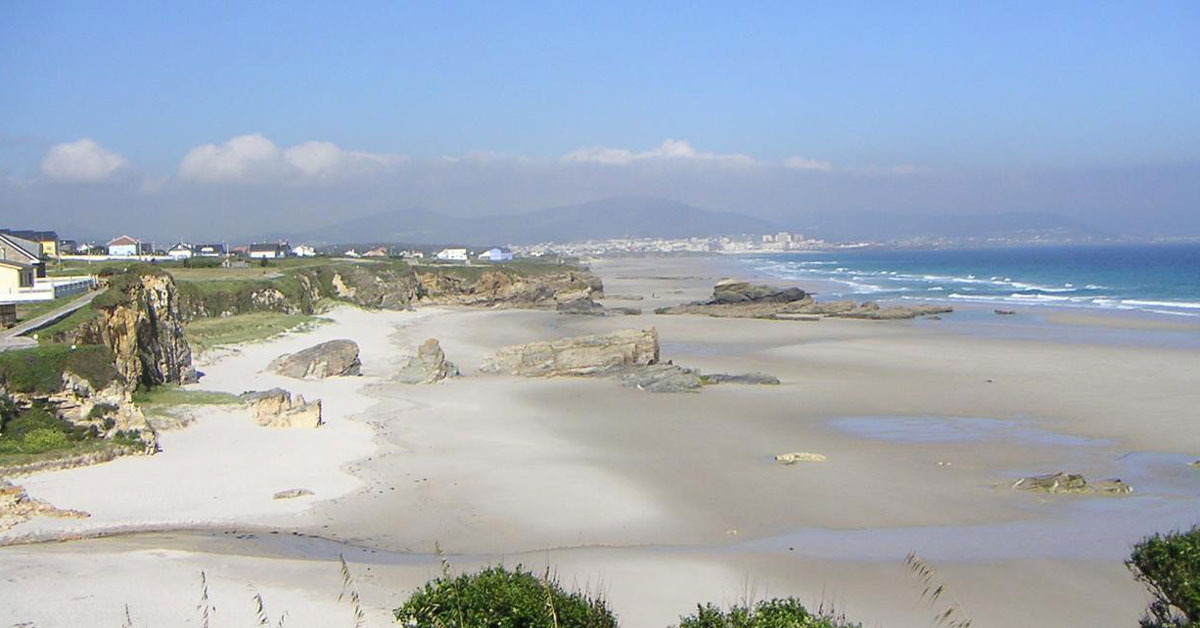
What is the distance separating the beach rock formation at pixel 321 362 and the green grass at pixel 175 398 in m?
3.76

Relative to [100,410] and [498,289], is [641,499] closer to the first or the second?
[100,410]

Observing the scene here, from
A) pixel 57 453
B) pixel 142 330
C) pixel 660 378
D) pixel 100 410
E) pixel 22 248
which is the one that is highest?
pixel 22 248

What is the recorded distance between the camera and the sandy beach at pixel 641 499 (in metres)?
11.2

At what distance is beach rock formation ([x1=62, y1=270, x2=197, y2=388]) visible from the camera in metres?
21.1

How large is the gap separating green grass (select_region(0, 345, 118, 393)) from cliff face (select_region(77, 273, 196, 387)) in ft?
7.22

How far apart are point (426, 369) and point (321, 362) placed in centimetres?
286

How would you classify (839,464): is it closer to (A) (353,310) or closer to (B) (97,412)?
(B) (97,412)

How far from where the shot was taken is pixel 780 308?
56.4 meters

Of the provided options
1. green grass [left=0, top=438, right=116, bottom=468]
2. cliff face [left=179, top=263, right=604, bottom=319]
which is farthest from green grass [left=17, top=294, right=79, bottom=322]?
cliff face [left=179, top=263, right=604, bottom=319]

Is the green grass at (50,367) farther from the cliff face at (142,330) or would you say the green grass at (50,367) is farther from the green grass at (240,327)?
the green grass at (240,327)

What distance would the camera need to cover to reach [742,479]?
1734 cm

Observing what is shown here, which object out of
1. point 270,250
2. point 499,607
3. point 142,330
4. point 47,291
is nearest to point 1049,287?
point 47,291

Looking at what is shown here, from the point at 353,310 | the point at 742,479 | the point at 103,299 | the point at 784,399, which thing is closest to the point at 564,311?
the point at 353,310

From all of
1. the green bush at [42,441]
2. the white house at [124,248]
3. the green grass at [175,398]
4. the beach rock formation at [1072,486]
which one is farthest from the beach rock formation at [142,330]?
the white house at [124,248]
